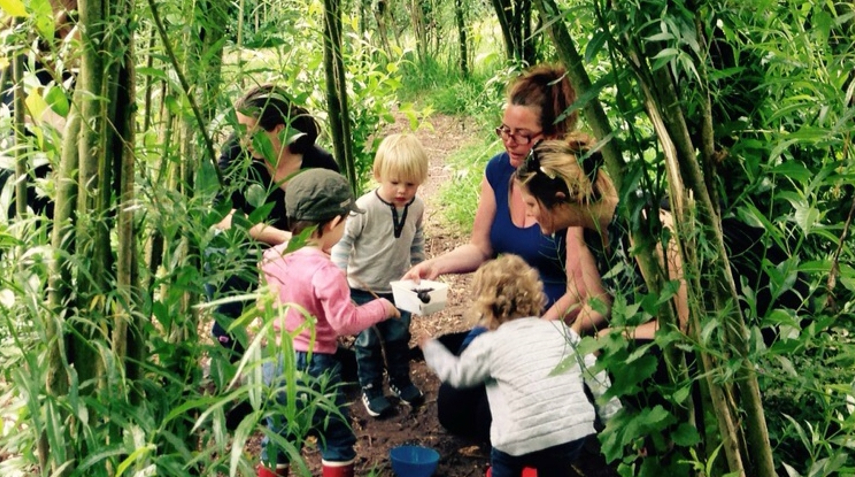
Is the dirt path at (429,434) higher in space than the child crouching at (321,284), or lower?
lower

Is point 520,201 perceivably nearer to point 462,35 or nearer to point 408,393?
point 408,393

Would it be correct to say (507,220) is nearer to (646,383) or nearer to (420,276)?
(420,276)

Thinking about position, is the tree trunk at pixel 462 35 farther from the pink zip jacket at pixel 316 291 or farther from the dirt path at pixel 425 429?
the pink zip jacket at pixel 316 291

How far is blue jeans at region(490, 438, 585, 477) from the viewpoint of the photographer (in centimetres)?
272

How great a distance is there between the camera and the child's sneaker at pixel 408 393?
3.53m

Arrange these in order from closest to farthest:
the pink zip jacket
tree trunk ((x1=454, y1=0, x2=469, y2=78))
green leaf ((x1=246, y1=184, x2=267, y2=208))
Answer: green leaf ((x1=246, y1=184, x2=267, y2=208)), the pink zip jacket, tree trunk ((x1=454, y1=0, x2=469, y2=78))

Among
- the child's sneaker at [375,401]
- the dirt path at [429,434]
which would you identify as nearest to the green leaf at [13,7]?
the dirt path at [429,434]

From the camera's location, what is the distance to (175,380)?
154 centimetres

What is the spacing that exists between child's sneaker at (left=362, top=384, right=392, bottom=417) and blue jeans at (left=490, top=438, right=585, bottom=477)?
2.44 ft

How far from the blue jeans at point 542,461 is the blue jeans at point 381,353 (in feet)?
2.66

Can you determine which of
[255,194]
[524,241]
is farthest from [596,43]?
[524,241]

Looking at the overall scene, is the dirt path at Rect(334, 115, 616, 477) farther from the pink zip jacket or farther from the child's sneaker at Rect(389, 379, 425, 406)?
the pink zip jacket

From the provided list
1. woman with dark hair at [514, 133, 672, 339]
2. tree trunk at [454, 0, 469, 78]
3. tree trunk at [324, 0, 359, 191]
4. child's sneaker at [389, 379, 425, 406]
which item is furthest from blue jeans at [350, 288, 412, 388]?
tree trunk at [454, 0, 469, 78]

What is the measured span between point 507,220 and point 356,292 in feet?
2.21
